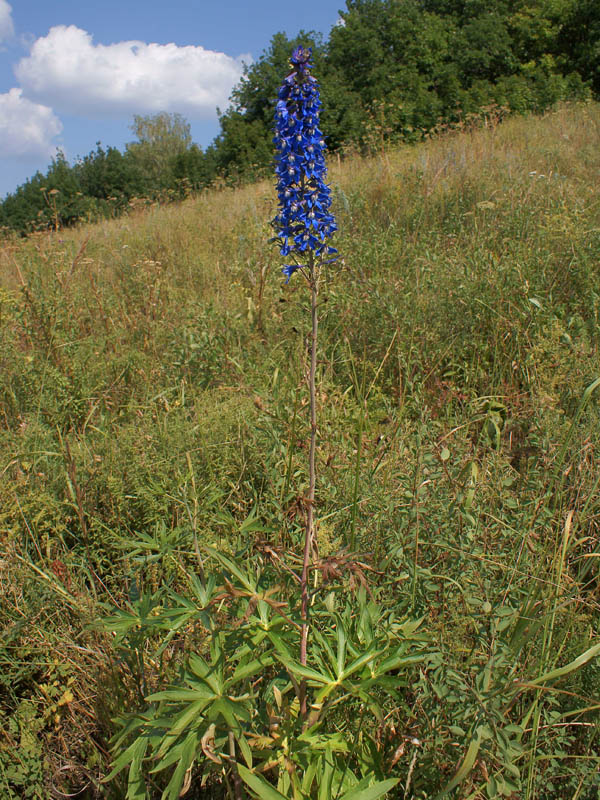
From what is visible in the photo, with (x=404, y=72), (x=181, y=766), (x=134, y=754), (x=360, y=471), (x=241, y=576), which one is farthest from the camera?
(x=404, y=72)

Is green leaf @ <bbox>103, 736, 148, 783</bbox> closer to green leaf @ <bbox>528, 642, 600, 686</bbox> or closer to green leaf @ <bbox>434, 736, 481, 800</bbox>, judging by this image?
green leaf @ <bbox>434, 736, 481, 800</bbox>

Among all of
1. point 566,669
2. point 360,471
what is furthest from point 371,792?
point 360,471

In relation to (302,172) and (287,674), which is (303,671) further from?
(302,172)

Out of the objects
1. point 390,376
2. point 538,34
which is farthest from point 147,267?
point 538,34

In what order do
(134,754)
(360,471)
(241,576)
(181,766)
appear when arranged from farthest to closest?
(360,471)
(241,576)
(134,754)
(181,766)

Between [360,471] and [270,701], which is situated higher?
[360,471]

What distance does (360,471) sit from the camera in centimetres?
269

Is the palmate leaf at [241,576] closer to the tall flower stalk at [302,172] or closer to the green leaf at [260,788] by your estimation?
the tall flower stalk at [302,172]

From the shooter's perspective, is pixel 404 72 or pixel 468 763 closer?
pixel 468 763

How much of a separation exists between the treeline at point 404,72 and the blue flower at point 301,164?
55.0 feet

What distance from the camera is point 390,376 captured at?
12.4 feet

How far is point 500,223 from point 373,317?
192cm

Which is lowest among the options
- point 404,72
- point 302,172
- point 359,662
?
point 359,662

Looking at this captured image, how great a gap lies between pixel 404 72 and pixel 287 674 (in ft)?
86.1
